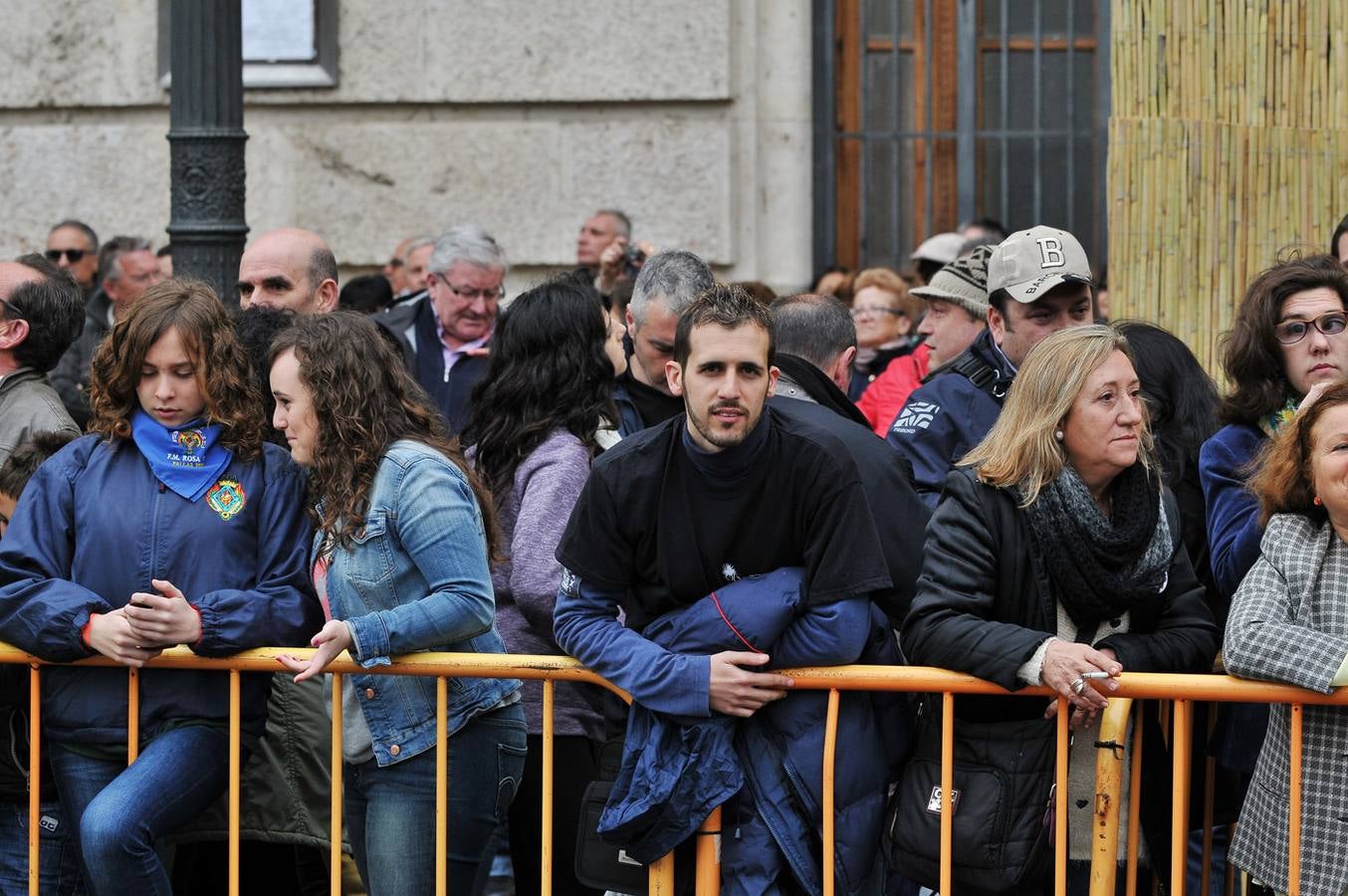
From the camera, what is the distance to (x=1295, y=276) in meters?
4.94

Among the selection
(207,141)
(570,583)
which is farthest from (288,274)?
(570,583)

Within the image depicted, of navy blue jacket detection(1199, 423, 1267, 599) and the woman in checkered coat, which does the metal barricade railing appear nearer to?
the woman in checkered coat

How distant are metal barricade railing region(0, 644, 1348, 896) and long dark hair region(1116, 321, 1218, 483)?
103 cm

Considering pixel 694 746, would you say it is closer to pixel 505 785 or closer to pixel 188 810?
pixel 505 785

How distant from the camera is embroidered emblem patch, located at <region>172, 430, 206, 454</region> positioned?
452 cm

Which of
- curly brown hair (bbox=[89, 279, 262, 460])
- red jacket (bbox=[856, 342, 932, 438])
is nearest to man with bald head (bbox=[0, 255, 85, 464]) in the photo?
curly brown hair (bbox=[89, 279, 262, 460])

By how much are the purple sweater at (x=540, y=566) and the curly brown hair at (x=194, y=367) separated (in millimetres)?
715

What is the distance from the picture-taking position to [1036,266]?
5266mm

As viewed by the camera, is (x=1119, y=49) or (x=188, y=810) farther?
(x=1119, y=49)

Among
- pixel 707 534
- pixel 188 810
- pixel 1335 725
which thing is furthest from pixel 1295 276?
pixel 188 810

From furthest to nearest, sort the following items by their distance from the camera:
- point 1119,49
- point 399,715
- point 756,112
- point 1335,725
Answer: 1. point 756,112
2. point 1119,49
3. point 399,715
4. point 1335,725

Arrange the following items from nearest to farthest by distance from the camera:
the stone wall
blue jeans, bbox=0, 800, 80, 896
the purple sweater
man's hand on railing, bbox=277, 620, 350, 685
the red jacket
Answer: man's hand on railing, bbox=277, 620, 350, 685 < blue jeans, bbox=0, 800, 80, 896 < the purple sweater < the red jacket < the stone wall

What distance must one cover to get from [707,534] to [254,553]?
1.13 m

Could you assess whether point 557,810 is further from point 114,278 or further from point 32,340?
point 114,278
